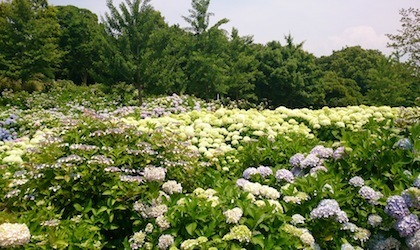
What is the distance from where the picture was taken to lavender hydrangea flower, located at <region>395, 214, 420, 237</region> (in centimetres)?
243

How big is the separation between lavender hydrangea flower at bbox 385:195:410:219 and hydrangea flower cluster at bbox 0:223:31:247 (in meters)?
2.26

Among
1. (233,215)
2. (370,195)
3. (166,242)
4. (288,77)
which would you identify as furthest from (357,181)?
(288,77)

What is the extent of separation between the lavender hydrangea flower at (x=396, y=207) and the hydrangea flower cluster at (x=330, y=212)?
314 millimetres

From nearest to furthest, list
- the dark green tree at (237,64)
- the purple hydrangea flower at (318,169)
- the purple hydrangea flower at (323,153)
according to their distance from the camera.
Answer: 1. the purple hydrangea flower at (318,169)
2. the purple hydrangea flower at (323,153)
3. the dark green tree at (237,64)

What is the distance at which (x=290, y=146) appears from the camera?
4160 mm

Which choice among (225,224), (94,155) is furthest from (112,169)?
(225,224)

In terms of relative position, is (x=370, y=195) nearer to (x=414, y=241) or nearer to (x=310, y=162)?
(x=414, y=241)

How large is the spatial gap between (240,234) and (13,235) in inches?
51.0

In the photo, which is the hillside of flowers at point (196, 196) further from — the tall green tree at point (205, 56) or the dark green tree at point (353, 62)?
the dark green tree at point (353, 62)

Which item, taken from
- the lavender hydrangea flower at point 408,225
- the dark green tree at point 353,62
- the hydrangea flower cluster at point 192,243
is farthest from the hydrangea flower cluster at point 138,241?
the dark green tree at point 353,62

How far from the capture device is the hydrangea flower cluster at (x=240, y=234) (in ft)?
7.20

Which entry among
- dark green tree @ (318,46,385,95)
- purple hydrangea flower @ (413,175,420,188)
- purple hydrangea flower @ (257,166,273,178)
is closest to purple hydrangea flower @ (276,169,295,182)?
purple hydrangea flower @ (257,166,273,178)

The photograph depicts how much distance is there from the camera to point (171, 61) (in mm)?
13656

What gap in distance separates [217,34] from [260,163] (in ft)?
43.9
